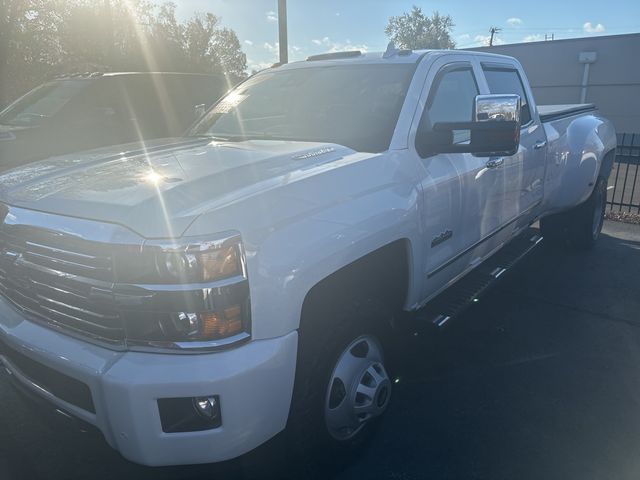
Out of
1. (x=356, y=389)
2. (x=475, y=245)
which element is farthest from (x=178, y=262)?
(x=475, y=245)

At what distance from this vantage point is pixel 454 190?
322 cm

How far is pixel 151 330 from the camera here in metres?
1.98

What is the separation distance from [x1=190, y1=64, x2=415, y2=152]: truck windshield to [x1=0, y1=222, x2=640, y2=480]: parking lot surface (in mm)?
1590

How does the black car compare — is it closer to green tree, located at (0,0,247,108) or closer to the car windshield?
the car windshield

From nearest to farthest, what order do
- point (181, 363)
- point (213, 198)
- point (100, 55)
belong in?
point (181, 363) → point (213, 198) → point (100, 55)

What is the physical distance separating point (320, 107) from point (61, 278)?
197 cm

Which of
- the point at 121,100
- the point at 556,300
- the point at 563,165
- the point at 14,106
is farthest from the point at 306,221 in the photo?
the point at 14,106

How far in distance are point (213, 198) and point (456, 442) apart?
1922 mm

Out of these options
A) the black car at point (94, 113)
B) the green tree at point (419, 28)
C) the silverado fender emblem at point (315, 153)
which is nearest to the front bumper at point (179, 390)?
the silverado fender emblem at point (315, 153)

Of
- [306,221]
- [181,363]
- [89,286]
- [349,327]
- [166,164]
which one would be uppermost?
[166,164]

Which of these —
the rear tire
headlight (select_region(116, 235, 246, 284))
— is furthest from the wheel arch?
the rear tire

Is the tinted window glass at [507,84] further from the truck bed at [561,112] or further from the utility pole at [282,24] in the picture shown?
the utility pole at [282,24]

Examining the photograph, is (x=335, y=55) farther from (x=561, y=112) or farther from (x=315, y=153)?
(x=561, y=112)

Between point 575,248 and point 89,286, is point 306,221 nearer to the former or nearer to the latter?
point 89,286
